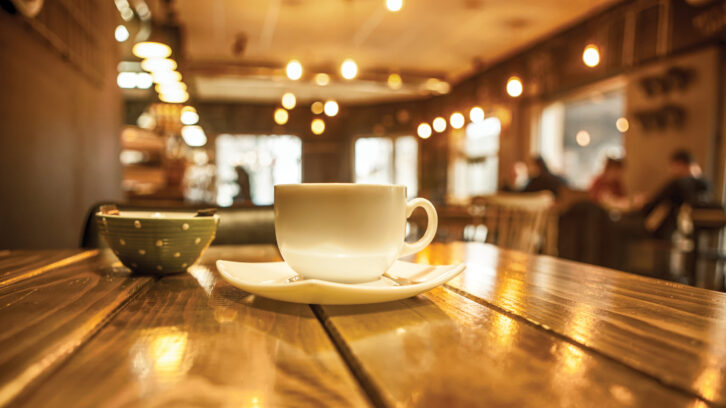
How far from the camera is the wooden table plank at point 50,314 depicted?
0.98 ft

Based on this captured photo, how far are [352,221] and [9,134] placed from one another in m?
2.22

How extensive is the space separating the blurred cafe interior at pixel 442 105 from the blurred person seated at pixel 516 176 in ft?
0.12

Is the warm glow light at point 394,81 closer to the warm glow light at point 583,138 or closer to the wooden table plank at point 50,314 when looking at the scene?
the warm glow light at point 583,138

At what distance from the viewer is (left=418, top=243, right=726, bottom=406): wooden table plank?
12.5 inches

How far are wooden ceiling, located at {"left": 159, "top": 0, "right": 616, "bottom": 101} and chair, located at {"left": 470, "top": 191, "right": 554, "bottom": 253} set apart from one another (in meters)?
3.11

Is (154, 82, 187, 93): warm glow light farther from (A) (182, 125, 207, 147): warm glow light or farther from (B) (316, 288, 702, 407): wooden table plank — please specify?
(A) (182, 125, 207, 147): warm glow light

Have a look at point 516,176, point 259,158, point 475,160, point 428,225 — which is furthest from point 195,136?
point 428,225

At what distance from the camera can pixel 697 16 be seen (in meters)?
4.45

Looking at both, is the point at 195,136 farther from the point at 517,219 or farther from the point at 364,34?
the point at 517,219

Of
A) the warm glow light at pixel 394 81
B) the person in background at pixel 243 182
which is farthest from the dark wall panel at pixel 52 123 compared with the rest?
the warm glow light at pixel 394 81

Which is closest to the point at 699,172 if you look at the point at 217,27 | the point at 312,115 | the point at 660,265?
the point at 660,265

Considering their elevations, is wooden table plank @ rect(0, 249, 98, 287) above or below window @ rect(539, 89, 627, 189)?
below

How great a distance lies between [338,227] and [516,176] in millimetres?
6950

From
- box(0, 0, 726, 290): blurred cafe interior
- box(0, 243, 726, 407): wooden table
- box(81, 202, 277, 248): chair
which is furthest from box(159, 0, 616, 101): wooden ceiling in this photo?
box(0, 243, 726, 407): wooden table
